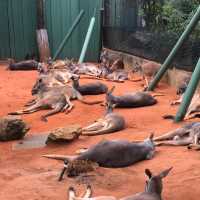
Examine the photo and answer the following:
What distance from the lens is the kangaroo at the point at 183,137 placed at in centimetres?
618

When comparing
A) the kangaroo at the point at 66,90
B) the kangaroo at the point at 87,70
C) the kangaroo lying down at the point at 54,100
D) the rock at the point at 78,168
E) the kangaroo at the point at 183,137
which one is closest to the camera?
the rock at the point at 78,168

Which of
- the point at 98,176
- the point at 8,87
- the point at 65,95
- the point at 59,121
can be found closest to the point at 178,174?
the point at 98,176

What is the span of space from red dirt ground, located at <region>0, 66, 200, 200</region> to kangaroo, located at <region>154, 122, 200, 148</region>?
0.55ft

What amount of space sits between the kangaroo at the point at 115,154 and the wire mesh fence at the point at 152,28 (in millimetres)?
5211

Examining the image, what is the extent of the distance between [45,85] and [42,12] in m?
6.70

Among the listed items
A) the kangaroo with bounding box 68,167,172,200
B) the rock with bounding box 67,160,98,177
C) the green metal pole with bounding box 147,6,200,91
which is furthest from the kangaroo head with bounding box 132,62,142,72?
the kangaroo with bounding box 68,167,172,200

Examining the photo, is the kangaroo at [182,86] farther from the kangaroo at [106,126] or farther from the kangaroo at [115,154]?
the kangaroo at [115,154]

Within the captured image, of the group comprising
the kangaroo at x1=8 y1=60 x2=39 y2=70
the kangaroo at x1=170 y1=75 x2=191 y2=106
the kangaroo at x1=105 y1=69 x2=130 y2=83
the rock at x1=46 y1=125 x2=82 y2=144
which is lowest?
the kangaroo at x1=8 y1=60 x2=39 y2=70

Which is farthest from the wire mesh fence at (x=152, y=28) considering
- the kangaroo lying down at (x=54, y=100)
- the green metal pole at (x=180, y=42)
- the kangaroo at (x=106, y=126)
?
the kangaroo at (x=106, y=126)

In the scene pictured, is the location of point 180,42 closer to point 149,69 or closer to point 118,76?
point 149,69

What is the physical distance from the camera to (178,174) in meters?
5.03

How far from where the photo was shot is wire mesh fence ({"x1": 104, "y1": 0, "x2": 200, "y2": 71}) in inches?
433

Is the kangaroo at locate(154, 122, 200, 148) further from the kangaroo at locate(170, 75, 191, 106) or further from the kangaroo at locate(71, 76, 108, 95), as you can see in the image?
the kangaroo at locate(71, 76, 108, 95)

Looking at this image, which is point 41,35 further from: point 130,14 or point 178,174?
point 178,174
